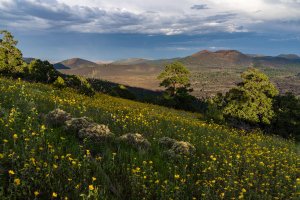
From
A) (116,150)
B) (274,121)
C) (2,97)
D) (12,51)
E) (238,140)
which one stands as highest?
(12,51)

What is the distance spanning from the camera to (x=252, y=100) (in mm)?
43438

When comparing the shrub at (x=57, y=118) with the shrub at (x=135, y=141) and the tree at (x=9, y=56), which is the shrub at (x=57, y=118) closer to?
the shrub at (x=135, y=141)

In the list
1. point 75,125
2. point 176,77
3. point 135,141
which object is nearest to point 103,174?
point 135,141

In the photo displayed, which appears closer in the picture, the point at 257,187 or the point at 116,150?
the point at 257,187

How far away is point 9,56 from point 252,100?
47137 mm

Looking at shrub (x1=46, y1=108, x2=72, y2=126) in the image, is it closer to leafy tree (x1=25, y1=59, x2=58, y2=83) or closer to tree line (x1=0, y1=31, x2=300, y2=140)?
tree line (x1=0, y1=31, x2=300, y2=140)

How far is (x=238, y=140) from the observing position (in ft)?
48.1

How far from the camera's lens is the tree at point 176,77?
6644 cm

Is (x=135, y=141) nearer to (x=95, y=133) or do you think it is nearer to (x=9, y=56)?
(x=95, y=133)

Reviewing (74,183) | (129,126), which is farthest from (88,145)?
(129,126)

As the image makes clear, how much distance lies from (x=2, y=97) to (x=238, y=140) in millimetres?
10250

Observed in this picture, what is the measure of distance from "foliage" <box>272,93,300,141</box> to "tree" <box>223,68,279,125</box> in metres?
5.39

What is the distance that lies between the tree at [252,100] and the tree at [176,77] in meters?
23.2

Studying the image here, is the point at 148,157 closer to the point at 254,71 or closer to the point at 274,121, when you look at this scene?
the point at 254,71
